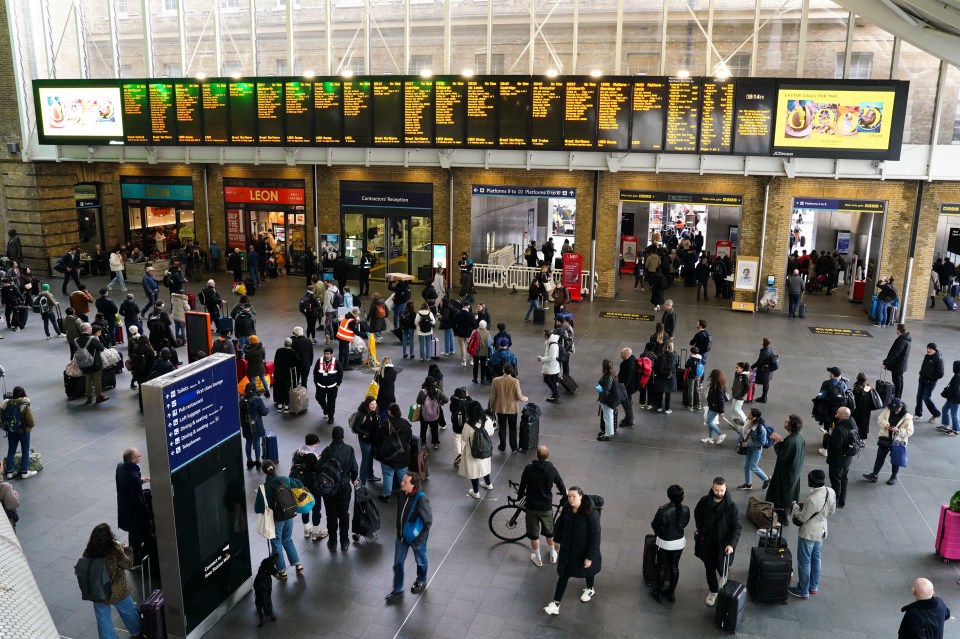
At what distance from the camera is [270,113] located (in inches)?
906

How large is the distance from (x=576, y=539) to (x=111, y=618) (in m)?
4.53

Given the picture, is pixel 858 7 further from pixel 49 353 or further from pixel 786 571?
pixel 49 353

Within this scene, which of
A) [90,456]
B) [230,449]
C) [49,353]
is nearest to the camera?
[230,449]

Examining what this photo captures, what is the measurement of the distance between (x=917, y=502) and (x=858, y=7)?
1322cm

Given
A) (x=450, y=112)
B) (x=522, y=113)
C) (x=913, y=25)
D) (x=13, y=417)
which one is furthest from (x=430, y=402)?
(x=913, y=25)

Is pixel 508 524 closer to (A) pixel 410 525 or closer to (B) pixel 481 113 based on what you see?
(A) pixel 410 525

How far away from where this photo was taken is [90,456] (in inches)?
471

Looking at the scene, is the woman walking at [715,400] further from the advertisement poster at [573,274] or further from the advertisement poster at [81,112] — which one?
the advertisement poster at [81,112]

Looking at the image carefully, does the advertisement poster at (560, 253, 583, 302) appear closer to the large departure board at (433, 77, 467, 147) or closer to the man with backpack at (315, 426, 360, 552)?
the large departure board at (433, 77, 467, 147)

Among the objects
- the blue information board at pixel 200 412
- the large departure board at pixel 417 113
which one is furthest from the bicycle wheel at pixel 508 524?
the large departure board at pixel 417 113

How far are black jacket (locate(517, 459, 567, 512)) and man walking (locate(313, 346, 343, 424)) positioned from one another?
498cm

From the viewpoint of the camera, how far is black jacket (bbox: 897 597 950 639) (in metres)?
6.56

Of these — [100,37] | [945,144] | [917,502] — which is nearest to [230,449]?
[917,502]

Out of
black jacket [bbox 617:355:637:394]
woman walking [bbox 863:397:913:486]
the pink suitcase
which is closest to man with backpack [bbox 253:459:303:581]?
black jacket [bbox 617:355:637:394]
